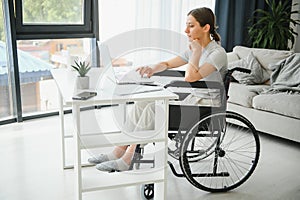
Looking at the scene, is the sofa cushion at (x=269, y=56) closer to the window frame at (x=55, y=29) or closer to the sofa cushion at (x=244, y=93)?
the sofa cushion at (x=244, y=93)

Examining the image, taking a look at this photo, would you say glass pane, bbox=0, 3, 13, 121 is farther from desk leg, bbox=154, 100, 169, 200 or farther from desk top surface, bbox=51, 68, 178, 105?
desk leg, bbox=154, 100, 169, 200

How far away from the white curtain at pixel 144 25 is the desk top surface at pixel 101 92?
1.75 m

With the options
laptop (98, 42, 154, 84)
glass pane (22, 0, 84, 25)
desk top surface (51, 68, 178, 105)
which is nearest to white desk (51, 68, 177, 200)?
desk top surface (51, 68, 178, 105)

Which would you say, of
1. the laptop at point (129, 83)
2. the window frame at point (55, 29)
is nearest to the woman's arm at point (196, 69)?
the laptop at point (129, 83)

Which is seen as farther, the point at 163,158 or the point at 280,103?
the point at 280,103

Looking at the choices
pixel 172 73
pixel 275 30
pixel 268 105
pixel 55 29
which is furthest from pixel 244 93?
pixel 55 29

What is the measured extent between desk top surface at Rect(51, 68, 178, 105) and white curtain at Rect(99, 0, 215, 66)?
5.75 ft

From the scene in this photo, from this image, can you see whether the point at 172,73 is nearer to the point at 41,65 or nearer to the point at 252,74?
the point at 252,74

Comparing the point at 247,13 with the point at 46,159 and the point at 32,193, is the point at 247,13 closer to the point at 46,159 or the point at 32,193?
the point at 46,159

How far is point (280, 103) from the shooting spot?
3.21m

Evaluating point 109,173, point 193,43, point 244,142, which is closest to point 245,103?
point 244,142

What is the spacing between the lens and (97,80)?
88.4 inches

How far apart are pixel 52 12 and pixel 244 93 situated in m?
2.21

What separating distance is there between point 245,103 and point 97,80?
1818 millimetres
